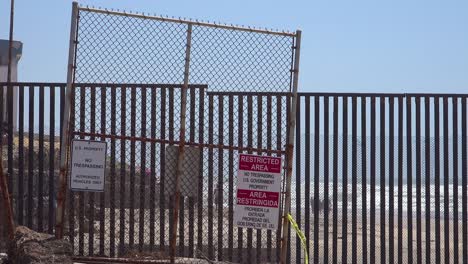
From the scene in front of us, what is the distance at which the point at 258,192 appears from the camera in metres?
8.80

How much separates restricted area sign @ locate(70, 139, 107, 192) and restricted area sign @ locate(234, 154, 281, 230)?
4.59ft

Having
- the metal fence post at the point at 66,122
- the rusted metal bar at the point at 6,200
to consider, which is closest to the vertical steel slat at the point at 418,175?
the metal fence post at the point at 66,122

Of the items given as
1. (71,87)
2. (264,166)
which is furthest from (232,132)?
(71,87)

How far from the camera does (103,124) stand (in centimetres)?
1009

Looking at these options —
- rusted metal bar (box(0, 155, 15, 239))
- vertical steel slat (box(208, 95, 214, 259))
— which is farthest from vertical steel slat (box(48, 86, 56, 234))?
vertical steel slat (box(208, 95, 214, 259))

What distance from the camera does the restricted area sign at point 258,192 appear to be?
8773 millimetres

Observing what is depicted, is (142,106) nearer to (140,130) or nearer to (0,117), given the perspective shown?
(140,130)

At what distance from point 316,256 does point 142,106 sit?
2757 mm

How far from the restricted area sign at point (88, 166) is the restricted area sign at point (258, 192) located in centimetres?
140

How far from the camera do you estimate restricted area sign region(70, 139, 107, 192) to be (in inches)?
343

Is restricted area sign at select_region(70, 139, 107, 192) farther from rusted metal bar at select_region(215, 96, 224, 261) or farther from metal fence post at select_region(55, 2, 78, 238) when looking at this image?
rusted metal bar at select_region(215, 96, 224, 261)

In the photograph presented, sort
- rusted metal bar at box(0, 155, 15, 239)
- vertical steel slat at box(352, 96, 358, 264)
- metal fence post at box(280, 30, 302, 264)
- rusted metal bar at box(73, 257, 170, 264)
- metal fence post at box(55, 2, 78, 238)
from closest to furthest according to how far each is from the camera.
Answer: metal fence post at box(55, 2, 78, 238) → rusted metal bar at box(0, 155, 15, 239) → metal fence post at box(280, 30, 302, 264) → rusted metal bar at box(73, 257, 170, 264) → vertical steel slat at box(352, 96, 358, 264)

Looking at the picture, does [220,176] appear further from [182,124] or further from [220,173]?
[182,124]

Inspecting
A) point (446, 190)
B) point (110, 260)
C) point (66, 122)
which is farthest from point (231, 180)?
point (446, 190)
